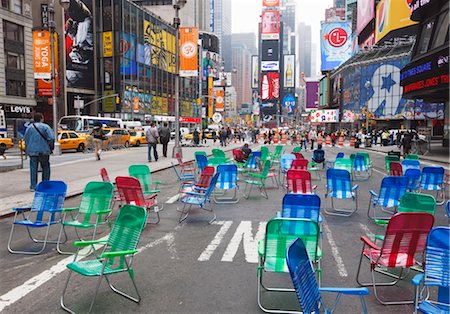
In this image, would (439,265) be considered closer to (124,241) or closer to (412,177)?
(124,241)

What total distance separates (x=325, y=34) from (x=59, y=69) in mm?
66454

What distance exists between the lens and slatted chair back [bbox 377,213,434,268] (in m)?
4.31

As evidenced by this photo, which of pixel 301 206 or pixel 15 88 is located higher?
pixel 15 88

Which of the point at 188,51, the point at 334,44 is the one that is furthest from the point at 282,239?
the point at 334,44

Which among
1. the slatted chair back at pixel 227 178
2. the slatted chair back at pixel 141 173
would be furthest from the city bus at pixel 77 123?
the slatted chair back at pixel 227 178

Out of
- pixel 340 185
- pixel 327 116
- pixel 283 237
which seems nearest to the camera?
pixel 283 237

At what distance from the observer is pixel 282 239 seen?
14.4 feet

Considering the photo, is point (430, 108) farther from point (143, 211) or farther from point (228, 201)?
point (143, 211)

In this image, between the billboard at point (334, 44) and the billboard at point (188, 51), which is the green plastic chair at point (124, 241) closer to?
the billboard at point (188, 51)

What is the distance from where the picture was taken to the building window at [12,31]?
1727 inches

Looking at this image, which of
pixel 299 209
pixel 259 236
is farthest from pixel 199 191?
pixel 299 209

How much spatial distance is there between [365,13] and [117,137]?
67889 millimetres

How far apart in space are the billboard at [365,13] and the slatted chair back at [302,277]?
282 feet

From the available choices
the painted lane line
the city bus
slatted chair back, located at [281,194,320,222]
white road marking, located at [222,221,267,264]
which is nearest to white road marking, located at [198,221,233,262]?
white road marking, located at [222,221,267,264]
